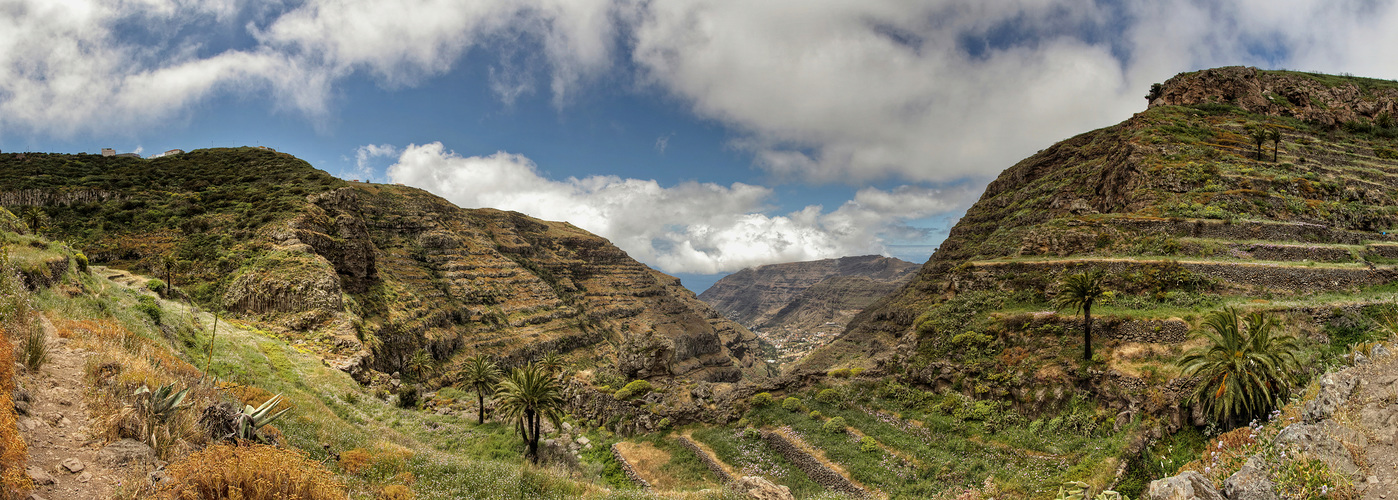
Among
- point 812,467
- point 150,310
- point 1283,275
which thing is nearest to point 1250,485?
point 812,467

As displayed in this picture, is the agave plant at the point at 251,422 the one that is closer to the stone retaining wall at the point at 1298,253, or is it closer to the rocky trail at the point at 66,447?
the rocky trail at the point at 66,447

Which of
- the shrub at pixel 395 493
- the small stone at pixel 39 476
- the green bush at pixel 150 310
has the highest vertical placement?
the green bush at pixel 150 310

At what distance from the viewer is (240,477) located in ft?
21.7

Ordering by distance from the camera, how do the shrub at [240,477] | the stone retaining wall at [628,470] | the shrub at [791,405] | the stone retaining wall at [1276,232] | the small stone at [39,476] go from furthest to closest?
the shrub at [791,405] < the stone retaining wall at [1276,232] < the stone retaining wall at [628,470] < the shrub at [240,477] < the small stone at [39,476]

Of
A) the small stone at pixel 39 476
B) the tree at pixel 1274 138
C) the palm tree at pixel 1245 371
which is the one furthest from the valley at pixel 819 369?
the tree at pixel 1274 138

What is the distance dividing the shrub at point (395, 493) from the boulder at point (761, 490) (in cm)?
961

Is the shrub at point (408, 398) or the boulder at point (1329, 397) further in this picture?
the shrub at point (408, 398)

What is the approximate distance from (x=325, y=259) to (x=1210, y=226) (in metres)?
73.5

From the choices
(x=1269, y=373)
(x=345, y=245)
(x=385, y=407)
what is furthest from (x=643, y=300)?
(x=1269, y=373)

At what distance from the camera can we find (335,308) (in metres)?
39.4

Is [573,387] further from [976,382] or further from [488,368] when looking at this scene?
[976,382]

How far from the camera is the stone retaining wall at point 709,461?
22.7 metres

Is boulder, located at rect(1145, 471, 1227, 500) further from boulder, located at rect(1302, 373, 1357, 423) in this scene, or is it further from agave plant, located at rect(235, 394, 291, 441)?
agave plant, located at rect(235, 394, 291, 441)

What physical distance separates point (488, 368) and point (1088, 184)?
66797mm
